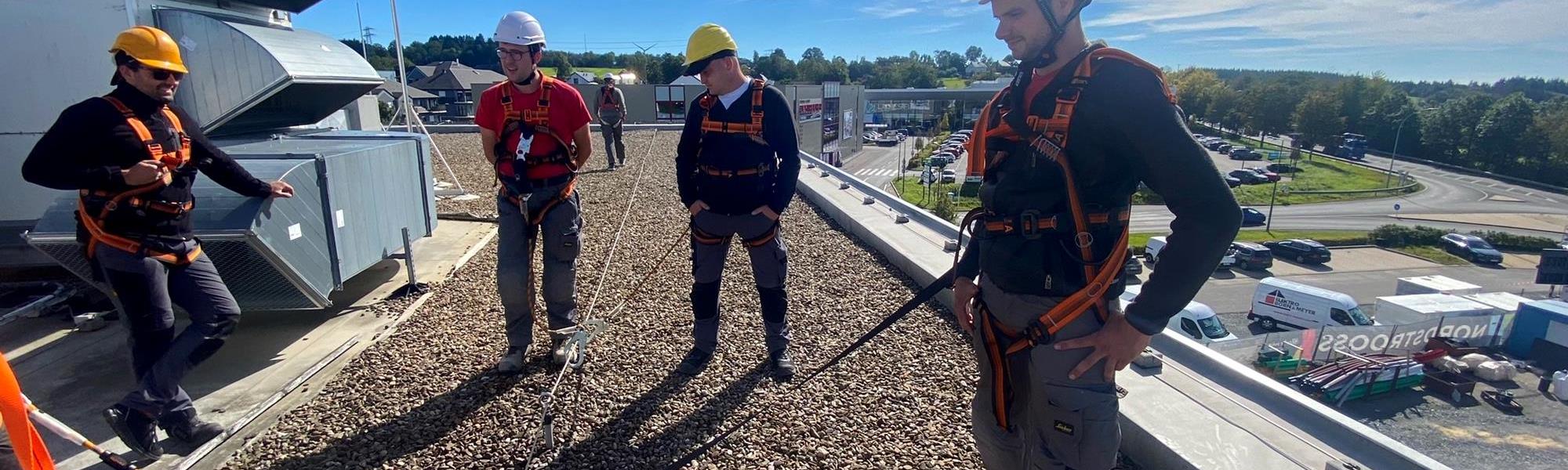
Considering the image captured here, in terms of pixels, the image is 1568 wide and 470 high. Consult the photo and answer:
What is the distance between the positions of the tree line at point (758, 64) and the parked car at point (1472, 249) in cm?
5463

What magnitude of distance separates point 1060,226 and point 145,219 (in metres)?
4.06

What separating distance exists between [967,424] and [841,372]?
92cm

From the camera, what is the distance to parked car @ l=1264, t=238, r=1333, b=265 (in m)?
34.0

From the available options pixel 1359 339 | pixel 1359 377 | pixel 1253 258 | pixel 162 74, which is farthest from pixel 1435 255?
pixel 162 74

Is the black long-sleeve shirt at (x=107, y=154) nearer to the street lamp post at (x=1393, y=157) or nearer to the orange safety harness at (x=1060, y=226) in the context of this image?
the orange safety harness at (x=1060, y=226)

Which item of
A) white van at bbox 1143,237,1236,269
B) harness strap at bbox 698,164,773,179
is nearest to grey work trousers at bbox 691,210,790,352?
harness strap at bbox 698,164,773,179

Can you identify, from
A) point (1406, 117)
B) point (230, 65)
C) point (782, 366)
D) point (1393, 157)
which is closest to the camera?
point (782, 366)

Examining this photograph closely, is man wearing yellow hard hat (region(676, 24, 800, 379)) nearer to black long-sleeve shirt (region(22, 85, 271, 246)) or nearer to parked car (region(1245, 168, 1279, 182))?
black long-sleeve shirt (region(22, 85, 271, 246))

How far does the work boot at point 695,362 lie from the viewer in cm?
435

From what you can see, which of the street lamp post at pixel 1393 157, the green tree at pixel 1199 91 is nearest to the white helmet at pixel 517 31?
the street lamp post at pixel 1393 157

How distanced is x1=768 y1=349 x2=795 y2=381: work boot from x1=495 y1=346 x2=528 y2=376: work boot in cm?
158

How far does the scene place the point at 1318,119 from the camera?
75062 mm

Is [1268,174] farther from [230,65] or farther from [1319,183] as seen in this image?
[230,65]

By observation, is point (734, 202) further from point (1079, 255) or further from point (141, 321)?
point (141, 321)
